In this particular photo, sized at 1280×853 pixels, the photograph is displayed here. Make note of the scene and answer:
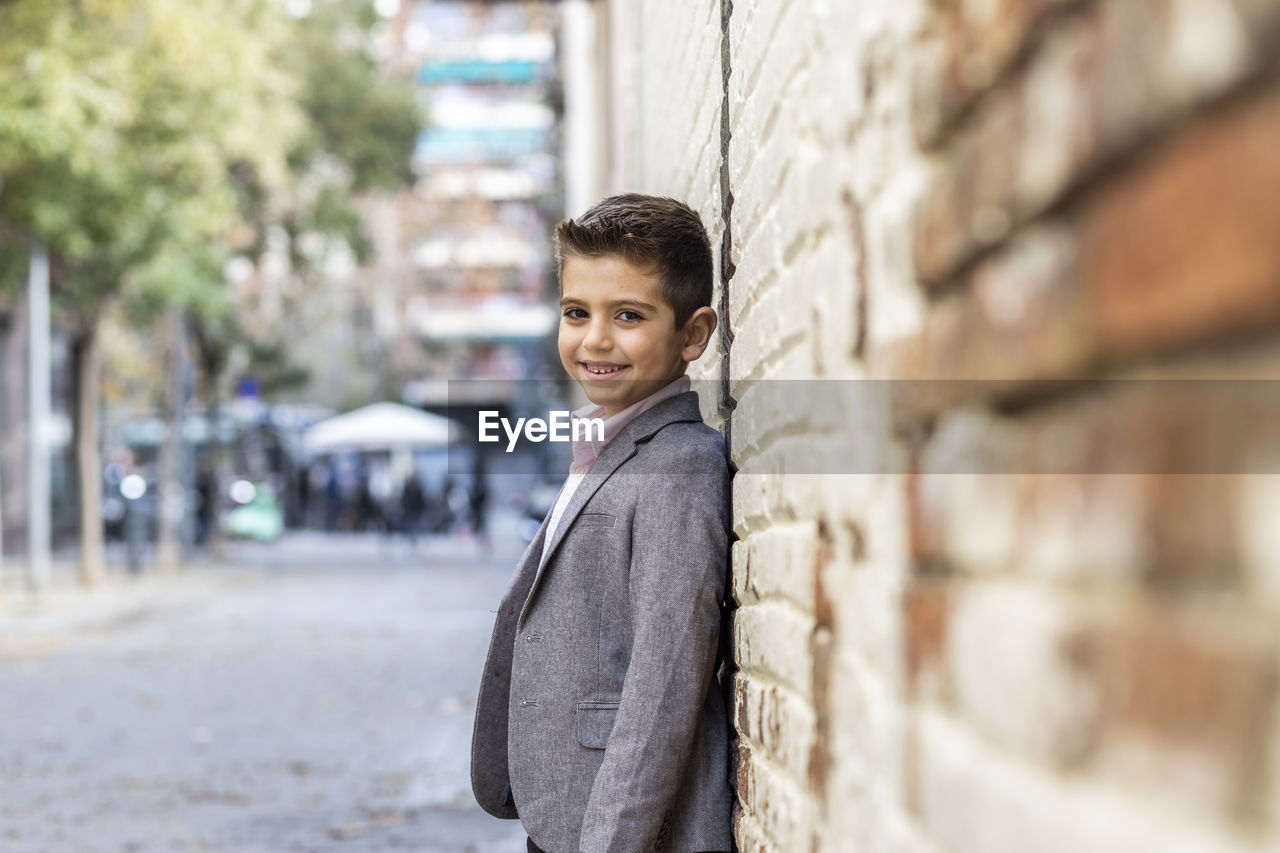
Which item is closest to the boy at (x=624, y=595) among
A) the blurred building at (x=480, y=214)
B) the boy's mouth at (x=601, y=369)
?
the boy's mouth at (x=601, y=369)

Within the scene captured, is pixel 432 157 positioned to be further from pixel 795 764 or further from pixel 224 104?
pixel 795 764

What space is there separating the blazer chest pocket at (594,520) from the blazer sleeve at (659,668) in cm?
5

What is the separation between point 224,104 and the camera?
58.4 feet

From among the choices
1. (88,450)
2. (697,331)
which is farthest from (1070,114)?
(88,450)

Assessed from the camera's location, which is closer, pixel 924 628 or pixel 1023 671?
pixel 1023 671

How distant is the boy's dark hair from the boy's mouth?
148 mm

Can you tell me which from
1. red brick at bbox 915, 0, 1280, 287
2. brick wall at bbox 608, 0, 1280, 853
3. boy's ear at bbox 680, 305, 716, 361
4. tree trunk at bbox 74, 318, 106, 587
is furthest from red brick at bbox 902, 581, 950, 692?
tree trunk at bbox 74, 318, 106, 587

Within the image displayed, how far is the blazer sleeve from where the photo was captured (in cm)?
230

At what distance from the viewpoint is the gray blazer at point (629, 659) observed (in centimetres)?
233

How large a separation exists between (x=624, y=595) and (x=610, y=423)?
1.10 feet

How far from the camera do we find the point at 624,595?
249cm

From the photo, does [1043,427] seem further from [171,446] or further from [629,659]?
[171,446]

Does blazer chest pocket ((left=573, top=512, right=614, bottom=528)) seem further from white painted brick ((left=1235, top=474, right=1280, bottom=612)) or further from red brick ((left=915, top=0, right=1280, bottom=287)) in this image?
white painted brick ((left=1235, top=474, right=1280, bottom=612))

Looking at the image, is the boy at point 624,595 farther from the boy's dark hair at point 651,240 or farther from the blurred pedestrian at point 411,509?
the blurred pedestrian at point 411,509
